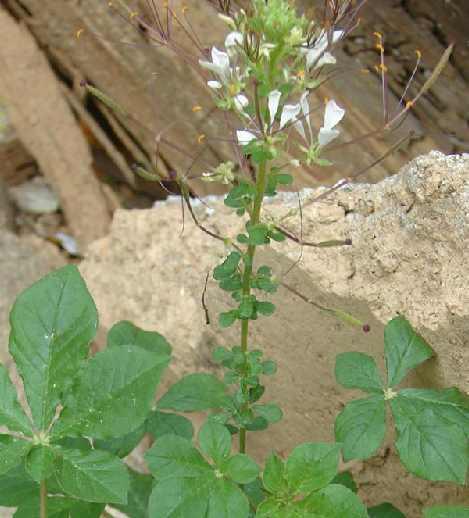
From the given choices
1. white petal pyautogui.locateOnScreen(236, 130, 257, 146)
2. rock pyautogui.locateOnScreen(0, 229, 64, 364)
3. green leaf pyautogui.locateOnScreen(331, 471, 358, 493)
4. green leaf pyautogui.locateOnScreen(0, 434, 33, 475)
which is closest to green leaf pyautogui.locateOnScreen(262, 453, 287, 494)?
green leaf pyautogui.locateOnScreen(331, 471, 358, 493)

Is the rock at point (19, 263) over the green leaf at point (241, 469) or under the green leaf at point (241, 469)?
under

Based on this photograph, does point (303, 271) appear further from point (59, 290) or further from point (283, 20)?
point (283, 20)

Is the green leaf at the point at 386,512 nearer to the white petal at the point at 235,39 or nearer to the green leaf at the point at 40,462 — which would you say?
the green leaf at the point at 40,462

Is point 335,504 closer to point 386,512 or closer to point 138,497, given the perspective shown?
point 386,512

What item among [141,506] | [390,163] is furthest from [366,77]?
[141,506]

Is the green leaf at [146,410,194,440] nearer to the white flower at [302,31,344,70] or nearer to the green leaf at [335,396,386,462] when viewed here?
the green leaf at [335,396,386,462]

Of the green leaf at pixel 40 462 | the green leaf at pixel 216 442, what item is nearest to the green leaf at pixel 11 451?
the green leaf at pixel 40 462

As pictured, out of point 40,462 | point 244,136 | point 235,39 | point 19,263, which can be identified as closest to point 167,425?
point 40,462
